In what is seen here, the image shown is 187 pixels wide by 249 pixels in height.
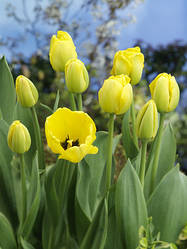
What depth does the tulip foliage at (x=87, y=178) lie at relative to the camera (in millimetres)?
517

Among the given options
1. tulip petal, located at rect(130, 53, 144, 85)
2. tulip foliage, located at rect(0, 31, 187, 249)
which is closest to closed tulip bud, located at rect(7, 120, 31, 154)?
tulip foliage, located at rect(0, 31, 187, 249)

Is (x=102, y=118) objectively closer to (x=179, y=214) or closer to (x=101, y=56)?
(x=101, y=56)

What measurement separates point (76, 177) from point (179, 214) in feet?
0.56

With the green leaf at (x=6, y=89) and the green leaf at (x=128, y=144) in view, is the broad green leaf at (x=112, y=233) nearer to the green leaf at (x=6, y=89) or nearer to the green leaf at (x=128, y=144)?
the green leaf at (x=128, y=144)

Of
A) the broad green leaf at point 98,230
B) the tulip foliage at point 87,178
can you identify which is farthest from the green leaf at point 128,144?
the broad green leaf at point 98,230

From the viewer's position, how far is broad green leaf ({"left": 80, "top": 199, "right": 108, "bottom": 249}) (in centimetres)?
49

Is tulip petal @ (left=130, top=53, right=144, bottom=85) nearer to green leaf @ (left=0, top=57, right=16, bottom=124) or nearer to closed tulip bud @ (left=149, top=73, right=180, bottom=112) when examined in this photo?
closed tulip bud @ (left=149, top=73, right=180, bottom=112)

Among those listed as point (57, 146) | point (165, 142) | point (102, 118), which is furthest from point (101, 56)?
point (57, 146)

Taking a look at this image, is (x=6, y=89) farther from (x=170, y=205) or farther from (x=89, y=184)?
(x=170, y=205)

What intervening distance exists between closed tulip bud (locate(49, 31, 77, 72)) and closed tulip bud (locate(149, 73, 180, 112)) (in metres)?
0.14

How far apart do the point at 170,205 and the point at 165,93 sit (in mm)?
172

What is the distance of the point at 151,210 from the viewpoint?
601mm

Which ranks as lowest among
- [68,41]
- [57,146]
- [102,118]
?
[102,118]

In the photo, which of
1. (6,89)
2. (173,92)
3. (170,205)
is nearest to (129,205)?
(170,205)
